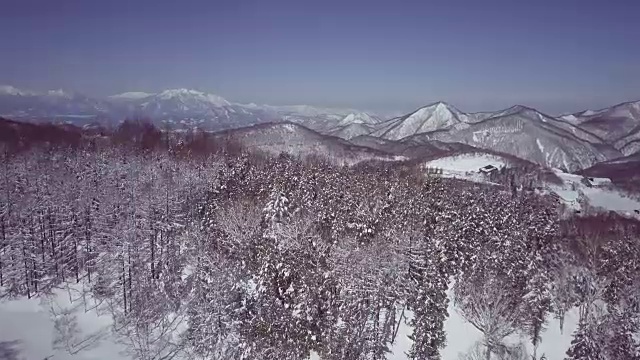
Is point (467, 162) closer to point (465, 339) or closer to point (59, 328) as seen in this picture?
point (465, 339)

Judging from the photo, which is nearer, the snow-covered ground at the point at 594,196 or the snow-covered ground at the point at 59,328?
the snow-covered ground at the point at 59,328

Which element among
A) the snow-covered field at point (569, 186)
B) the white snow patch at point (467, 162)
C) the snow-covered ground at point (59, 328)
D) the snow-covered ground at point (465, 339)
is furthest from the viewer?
the white snow patch at point (467, 162)

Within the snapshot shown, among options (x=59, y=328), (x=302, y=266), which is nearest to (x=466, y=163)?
(x=302, y=266)

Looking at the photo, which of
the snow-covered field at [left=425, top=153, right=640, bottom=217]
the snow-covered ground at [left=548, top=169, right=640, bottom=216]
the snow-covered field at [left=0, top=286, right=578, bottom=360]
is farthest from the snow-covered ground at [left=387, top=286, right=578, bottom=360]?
the snow-covered ground at [left=548, top=169, right=640, bottom=216]

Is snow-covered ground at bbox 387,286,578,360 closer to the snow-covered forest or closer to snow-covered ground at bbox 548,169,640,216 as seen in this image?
the snow-covered forest

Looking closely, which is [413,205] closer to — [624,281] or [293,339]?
[624,281]

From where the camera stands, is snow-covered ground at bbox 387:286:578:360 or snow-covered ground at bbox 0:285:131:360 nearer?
snow-covered ground at bbox 387:286:578:360

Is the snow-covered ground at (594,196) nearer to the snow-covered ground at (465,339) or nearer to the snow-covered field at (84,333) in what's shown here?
the snow-covered ground at (465,339)

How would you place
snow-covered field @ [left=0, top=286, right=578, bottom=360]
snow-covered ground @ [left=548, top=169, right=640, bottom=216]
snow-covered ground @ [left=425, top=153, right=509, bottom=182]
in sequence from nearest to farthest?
snow-covered field @ [left=0, top=286, right=578, bottom=360] → snow-covered ground @ [left=548, top=169, right=640, bottom=216] → snow-covered ground @ [left=425, top=153, right=509, bottom=182]

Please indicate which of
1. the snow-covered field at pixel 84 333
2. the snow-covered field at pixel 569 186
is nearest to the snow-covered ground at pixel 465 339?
the snow-covered field at pixel 84 333

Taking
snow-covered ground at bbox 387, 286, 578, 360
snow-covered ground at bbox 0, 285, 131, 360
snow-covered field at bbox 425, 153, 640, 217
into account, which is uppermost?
snow-covered field at bbox 425, 153, 640, 217
